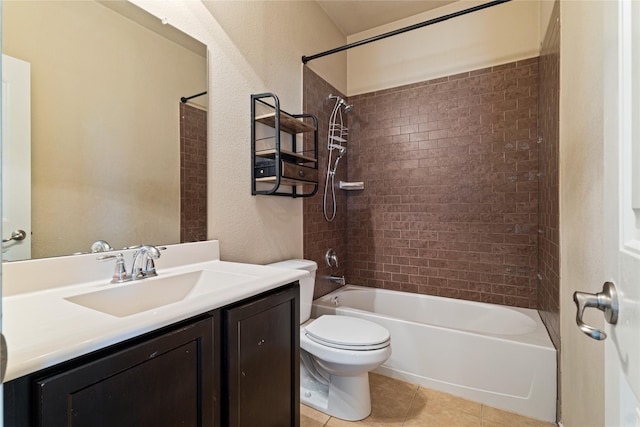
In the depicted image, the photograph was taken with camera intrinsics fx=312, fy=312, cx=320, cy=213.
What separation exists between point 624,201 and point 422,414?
1681 millimetres

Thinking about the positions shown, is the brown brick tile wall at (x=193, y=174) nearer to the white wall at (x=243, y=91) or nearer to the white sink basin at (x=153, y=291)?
the white wall at (x=243, y=91)

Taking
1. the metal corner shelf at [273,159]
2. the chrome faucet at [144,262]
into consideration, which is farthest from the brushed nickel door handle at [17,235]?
the metal corner shelf at [273,159]

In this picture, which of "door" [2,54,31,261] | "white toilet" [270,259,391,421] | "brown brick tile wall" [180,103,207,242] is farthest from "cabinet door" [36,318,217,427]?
"white toilet" [270,259,391,421]

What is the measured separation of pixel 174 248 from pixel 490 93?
250 cm

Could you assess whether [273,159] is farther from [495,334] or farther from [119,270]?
[495,334]

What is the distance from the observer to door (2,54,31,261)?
975 millimetres

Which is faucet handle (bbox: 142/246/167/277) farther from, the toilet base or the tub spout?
the tub spout

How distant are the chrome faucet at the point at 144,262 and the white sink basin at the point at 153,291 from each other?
50mm

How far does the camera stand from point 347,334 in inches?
67.9

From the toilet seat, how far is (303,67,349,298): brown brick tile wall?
0.66 metres

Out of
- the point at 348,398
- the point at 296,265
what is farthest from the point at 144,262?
the point at 348,398

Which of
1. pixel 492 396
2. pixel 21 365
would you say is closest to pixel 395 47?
pixel 492 396

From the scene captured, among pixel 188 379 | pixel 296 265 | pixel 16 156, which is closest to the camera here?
pixel 188 379

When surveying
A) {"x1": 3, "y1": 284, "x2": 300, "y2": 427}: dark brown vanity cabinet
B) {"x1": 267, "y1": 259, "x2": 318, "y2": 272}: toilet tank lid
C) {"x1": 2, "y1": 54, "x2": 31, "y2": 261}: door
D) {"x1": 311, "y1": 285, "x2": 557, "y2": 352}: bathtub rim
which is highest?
{"x1": 2, "y1": 54, "x2": 31, "y2": 261}: door
